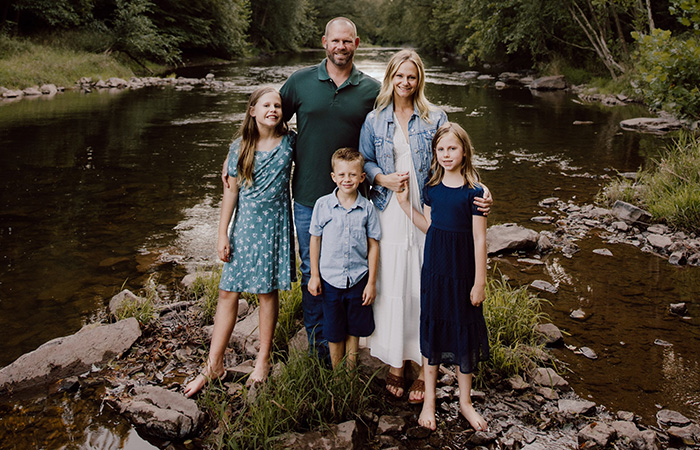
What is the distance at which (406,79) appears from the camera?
3049mm

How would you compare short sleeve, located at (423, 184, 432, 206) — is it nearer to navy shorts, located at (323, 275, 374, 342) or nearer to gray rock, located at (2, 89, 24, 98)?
navy shorts, located at (323, 275, 374, 342)

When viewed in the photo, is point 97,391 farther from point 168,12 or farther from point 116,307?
point 168,12

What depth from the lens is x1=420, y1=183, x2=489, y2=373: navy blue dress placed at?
2.92 metres

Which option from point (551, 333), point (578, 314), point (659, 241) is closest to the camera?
point (551, 333)

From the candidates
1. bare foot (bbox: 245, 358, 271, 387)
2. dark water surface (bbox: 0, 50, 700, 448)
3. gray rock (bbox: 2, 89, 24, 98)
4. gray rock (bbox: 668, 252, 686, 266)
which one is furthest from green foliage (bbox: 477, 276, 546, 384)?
gray rock (bbox: 2, 89, 24, 98)

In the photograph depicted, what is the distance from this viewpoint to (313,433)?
9.16ft

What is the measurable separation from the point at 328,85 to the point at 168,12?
3551 centimetres

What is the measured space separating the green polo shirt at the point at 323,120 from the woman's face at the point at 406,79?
0.31m

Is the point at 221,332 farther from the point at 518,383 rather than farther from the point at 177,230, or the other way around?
the point at 177,230

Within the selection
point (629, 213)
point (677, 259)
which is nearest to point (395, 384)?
point (677, 259)

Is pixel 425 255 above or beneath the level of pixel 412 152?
beneath

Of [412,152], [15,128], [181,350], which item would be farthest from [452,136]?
[15,128]

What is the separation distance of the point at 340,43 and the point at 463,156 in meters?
1.02

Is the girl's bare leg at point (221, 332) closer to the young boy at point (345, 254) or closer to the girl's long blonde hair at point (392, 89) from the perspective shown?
the young boy at point (345, 254)
